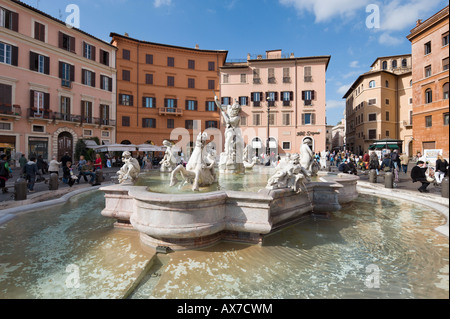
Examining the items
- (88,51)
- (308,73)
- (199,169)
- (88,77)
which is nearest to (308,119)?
(308,73)

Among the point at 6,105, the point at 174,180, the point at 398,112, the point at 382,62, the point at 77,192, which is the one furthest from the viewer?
the point at 382,62

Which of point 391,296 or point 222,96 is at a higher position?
point 222,96

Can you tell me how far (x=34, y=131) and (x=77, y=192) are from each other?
1962 cm

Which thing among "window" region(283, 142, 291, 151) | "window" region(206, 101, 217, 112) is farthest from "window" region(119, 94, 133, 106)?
"window" region(283, 142, 291, 151)

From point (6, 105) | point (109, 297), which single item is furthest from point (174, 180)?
point (6, 105)

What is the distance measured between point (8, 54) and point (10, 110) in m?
5.04

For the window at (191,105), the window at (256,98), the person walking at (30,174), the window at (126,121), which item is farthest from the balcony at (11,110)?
the window at (256,98)

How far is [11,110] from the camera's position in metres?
21.1

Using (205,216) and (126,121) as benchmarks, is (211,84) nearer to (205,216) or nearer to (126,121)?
(126,121)

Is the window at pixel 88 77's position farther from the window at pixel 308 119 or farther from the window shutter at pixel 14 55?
the window at pixel 308 119

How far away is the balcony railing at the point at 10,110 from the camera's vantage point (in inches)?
808

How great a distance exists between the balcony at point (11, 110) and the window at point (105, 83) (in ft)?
32.6

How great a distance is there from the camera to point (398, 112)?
38906mm

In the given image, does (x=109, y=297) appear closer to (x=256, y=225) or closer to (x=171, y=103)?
(x=256, y=225)
